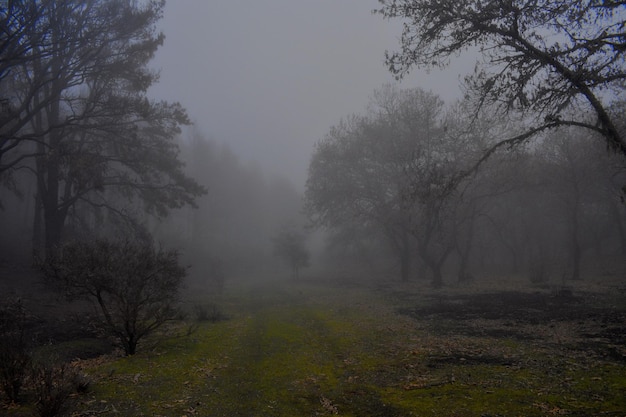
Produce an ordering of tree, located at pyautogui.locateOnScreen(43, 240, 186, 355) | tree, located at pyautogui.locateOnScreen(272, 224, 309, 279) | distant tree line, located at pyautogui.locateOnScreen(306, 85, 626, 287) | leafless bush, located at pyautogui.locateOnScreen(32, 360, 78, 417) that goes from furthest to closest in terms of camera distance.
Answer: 1. tree, located at pyautogui.locateOnScreen(272, 224, 309, 279)
2. distant tree line, located at pyautogui.locateOnScreen(306, 85, 626, 287)
3. tree, located at pyautogui.locateOnScreen(43, 240, 186, 355)
4. leafless bush, located at pyautogui.locateOnScreen(32, 360, 78, 417)

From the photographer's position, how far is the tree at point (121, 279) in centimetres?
969

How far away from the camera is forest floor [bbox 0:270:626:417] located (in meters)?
6.50

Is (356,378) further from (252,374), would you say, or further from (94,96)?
(94,96)

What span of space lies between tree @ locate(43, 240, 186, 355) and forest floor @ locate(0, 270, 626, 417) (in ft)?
3.05

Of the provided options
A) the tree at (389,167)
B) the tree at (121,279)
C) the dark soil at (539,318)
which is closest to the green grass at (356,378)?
the dark soil at (539,318)

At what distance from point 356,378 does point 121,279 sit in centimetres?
582

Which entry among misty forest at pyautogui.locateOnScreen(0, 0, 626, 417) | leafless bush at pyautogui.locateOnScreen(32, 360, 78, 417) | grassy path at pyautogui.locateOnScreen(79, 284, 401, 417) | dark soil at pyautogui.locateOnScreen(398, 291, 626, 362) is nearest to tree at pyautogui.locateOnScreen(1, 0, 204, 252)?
misty forest at pyautogui.locateOnScreen(0, 0, 626, 417)

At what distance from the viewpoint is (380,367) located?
8875 mm

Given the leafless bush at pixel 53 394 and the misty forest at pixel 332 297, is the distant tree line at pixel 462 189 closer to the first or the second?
the misty forest at pixel 332 297

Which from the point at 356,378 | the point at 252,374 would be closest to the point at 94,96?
the point at 252,374

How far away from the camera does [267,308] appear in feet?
67.3

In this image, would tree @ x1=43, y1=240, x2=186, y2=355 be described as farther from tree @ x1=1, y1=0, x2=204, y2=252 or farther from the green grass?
tree @ x1=1, y1=0, x2=204, y2=252

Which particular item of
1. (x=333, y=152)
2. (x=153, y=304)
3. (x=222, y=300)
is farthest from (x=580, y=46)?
(x=333, y=152)

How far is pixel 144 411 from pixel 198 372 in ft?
7.67
